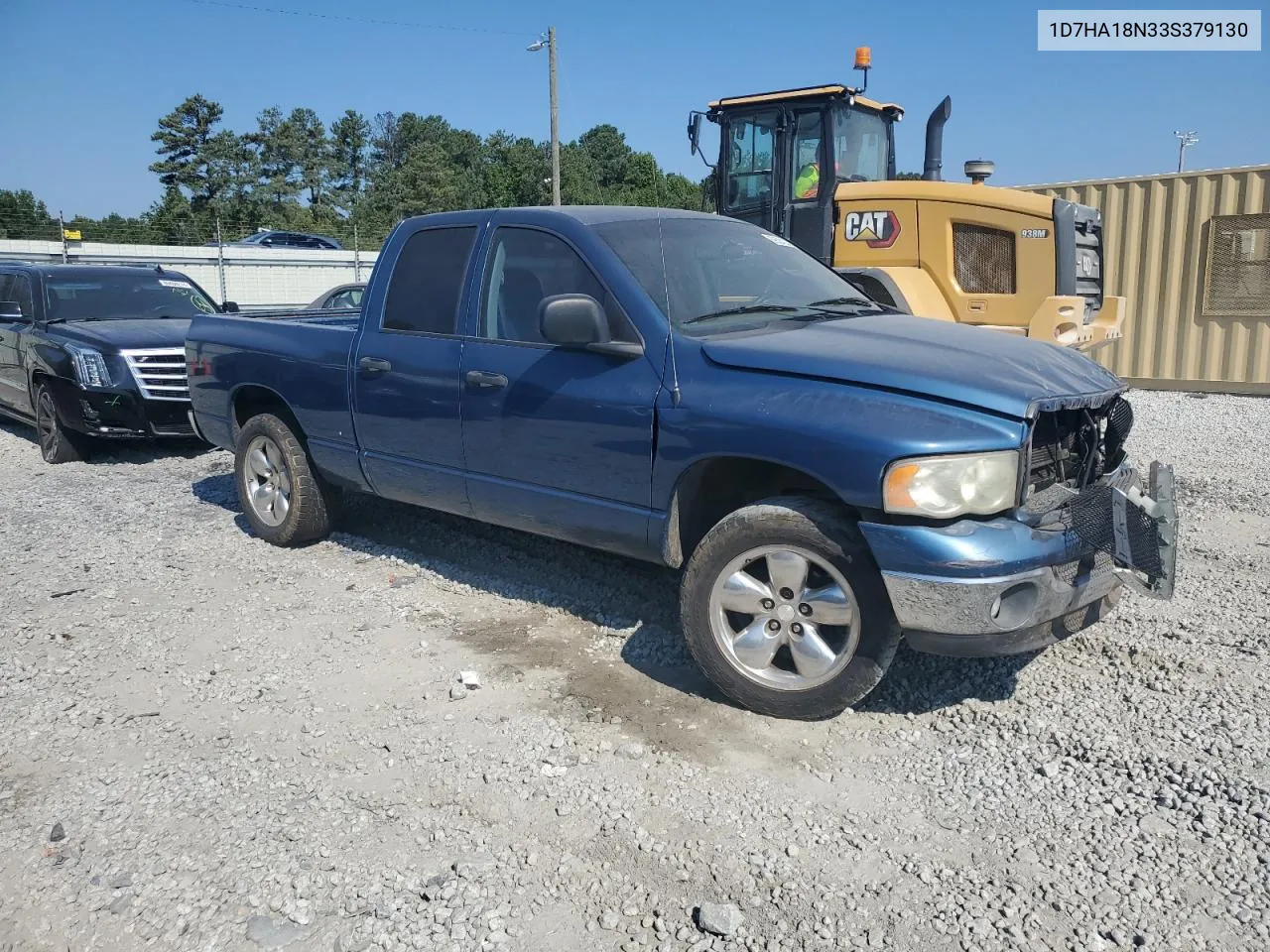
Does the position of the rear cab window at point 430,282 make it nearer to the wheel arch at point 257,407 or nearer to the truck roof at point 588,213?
the truck roof at point 588,213

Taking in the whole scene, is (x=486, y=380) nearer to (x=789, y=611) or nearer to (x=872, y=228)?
(x=789, y=611)

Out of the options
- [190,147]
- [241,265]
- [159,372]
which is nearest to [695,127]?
[159,372]

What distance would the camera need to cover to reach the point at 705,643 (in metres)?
3.90

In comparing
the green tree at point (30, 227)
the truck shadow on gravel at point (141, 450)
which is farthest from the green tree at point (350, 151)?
the truck shadow on gravel at point (141, 450)

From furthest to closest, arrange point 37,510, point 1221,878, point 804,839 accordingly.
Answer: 1. point 37,510
2. point 804,839
3. point 1221,878

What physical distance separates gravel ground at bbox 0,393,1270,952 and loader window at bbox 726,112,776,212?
5.65m

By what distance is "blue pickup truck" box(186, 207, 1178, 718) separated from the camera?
134 inches

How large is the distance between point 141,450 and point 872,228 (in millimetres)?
7165

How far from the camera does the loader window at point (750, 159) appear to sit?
32.0ft

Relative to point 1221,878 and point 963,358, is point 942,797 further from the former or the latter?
point 963,358

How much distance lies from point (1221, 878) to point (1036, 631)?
A: 0.92 meters

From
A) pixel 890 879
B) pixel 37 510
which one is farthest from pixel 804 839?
pixel 37 510

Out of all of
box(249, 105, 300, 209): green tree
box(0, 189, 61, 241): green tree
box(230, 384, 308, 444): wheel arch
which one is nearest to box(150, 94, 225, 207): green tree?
box(249, 105, 300, 209): green tree

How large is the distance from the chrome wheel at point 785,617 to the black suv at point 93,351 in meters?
6.43
